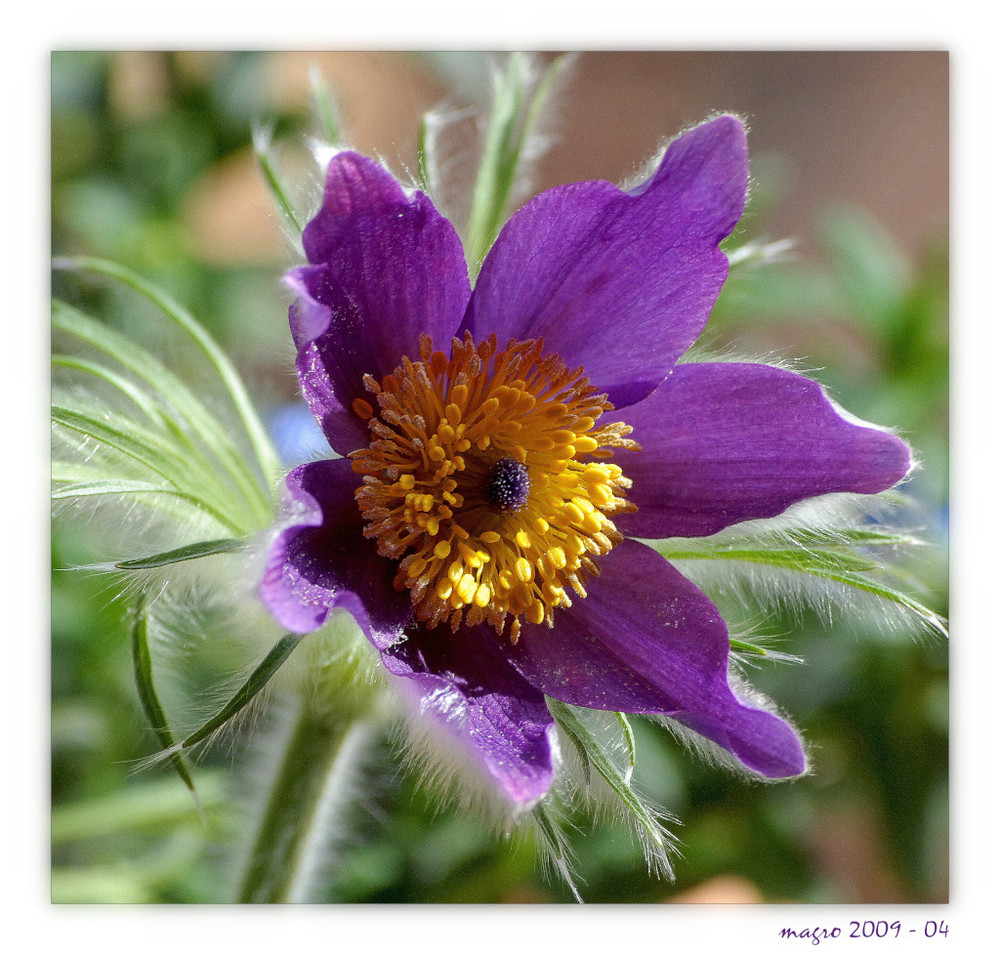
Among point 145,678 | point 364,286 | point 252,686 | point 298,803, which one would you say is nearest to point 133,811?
point 298,803

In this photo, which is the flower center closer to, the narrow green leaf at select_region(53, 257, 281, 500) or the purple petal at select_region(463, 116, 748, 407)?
the purple petal at select_region(463, 116, 748, 407)

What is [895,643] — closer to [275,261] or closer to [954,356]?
[954,356]

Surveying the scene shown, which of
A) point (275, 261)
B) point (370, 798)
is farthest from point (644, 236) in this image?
point (275, 261)

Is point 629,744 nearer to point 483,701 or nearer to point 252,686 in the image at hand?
point 483,701

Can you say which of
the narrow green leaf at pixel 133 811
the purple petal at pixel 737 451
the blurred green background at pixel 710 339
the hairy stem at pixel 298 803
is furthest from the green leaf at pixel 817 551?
the narrow green leaf at pixel 133 811

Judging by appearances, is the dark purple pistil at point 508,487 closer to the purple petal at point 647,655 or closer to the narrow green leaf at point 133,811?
the purple petal at point 647,655
